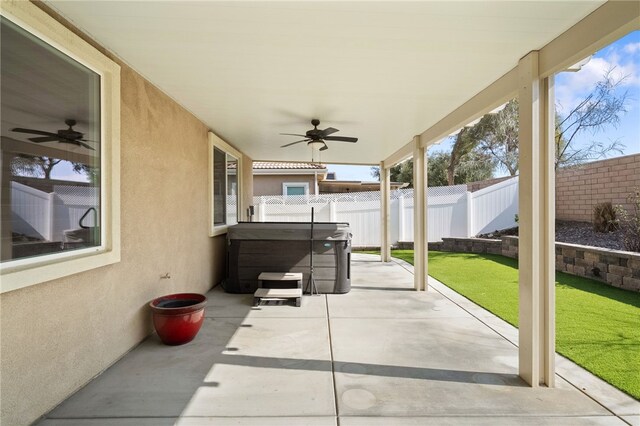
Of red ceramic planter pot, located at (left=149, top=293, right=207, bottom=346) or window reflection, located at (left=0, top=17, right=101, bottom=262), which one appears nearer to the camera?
window reflection, located at (left=0, top=17, right=101, bottom=262)

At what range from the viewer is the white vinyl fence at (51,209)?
208cm

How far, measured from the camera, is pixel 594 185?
24.0 feet

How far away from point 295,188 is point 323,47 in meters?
9.81

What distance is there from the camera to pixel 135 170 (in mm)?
3158

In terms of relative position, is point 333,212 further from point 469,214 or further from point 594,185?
point 594,185

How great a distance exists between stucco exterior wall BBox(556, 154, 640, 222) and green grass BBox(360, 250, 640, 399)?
205 cm

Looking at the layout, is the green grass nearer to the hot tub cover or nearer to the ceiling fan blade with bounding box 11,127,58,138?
the hot tub cover

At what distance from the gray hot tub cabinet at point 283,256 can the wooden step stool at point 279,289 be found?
19cm

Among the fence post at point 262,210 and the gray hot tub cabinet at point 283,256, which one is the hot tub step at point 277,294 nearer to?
the gray hot tub cabinet at point 283,256

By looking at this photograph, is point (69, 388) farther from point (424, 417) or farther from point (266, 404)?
point (424, 417)

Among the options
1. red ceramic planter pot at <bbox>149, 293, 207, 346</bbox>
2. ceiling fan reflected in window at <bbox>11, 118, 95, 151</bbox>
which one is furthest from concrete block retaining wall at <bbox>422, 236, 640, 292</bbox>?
ceiling fan reflected in window at <bbox>11, 118, 95, 151</bbox>

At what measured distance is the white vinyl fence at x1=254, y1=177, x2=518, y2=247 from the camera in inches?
403

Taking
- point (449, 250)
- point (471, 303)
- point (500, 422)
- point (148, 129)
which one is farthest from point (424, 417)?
point (449, 250)

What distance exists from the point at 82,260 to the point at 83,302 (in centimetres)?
Answer: 32
